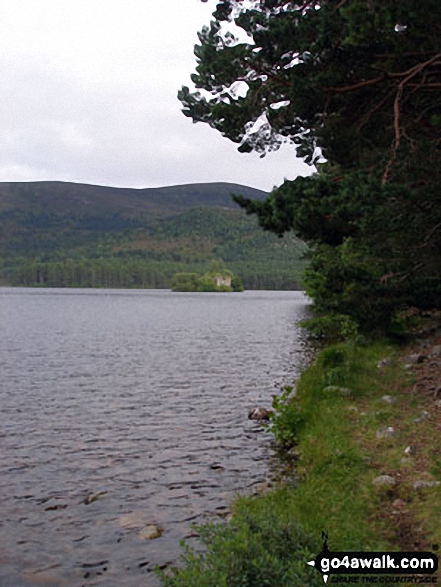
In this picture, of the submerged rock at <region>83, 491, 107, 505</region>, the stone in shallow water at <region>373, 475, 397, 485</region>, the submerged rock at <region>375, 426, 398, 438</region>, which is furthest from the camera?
the submerged rock at <region>375, 426, 398, 438</region>

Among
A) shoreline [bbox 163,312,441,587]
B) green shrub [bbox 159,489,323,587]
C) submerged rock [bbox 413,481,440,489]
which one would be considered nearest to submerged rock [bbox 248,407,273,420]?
shoreline [bbox 163,312,441,587]

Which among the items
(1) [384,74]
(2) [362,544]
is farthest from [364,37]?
(2) [362,544]

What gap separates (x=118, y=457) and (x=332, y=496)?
22.9 ft

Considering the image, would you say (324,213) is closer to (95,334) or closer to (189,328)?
(95,334)

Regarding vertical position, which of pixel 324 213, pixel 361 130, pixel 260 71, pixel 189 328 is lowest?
pixel 189 328

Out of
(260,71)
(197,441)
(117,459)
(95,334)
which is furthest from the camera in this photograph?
(95,334)

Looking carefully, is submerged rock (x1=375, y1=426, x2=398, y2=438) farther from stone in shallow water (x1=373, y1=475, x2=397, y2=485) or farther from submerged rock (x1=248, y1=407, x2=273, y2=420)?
submerged rock (x1=248, y1=407, x2=273, y2=420)

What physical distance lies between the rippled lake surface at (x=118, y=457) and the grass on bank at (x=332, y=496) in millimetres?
1232

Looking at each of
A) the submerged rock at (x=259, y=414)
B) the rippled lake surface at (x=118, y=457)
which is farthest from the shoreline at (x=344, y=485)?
the rippled lake surface at (x=118, y=457)

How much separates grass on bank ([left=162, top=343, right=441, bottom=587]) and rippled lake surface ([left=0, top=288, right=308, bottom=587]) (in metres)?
1.23

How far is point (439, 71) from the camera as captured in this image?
41.1 feet

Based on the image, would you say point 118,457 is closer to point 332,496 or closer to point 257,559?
point 332,496

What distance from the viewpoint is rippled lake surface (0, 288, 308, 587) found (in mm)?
9383

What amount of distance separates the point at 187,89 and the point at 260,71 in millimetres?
2460
